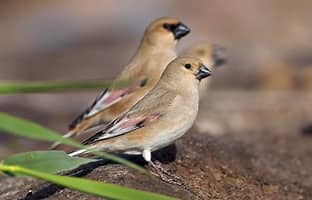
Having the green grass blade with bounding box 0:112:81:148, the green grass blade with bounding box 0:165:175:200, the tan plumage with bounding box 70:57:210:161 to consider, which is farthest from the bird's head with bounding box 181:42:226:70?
the green grass blade with bounding box 0:112:81:148

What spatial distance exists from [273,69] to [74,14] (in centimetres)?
1171

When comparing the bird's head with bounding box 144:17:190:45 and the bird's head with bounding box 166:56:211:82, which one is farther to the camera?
the bird's head with bounding box 144:17:190:45

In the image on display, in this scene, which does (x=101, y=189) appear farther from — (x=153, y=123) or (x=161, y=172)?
(x=153, y=123)

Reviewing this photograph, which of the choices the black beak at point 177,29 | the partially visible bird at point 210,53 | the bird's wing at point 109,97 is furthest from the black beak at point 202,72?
the partially visible bird at point 210,53

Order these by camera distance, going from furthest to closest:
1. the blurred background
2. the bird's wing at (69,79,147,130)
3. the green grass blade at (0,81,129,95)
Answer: the blurred background, the bird's wing at (69,79,147,130), the green grass blade at (0,81,129,95)

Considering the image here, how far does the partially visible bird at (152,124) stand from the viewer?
709 cm

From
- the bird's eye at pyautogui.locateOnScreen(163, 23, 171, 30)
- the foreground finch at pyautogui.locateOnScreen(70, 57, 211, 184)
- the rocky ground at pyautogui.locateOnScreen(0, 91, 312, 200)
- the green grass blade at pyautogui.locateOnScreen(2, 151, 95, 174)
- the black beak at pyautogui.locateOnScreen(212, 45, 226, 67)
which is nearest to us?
the green grass blade at pyautogui.locateOnScreen(2, 151, 95, 174)

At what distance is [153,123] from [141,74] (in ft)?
5.77

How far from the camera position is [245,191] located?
7.16 meters

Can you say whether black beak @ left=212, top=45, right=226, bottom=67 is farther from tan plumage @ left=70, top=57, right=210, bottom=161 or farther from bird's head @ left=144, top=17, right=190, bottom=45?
tan plumage @ left=70, top=57, right=210, bottom=161

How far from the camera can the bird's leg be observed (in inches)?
266

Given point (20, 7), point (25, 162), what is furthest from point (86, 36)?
point (25, 162)

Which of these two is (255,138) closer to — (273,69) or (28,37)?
(273,69)

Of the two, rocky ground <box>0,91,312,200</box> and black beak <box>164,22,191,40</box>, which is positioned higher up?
black beak <box>164,22,191,40</box>
